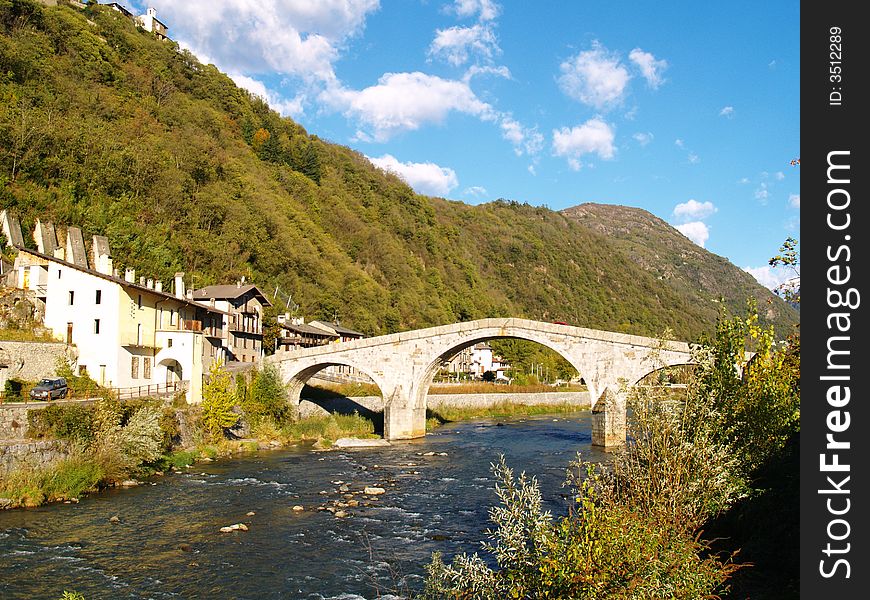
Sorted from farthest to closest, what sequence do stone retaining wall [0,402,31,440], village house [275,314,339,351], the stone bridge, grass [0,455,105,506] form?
village house [275,314,339,351]
the stone bridge
stone retaining wall [0,402,31,440]
grass [0,455,105,506]

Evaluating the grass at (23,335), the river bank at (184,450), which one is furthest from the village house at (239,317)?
the grass at (23,335)

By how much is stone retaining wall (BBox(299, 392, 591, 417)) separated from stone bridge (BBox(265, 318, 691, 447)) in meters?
1.99

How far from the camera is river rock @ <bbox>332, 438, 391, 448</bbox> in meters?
36.0

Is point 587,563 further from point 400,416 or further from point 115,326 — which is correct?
point 400,416

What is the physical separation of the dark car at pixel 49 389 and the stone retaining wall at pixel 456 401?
54.1 ft

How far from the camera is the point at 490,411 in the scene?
181 ft

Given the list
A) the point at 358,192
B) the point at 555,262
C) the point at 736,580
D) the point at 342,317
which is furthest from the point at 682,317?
the point at 736,580

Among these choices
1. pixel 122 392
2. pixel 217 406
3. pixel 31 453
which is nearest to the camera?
pixel 31 453

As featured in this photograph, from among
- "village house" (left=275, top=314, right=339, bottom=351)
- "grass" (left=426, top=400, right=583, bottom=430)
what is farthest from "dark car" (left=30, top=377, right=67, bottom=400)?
"village house" (left=275, top=314, right=339, bottom=351)

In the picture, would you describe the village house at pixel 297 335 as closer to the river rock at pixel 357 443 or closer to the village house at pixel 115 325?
the river rock at pixel 357 443

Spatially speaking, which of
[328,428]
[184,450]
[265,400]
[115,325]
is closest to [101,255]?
[115,325]

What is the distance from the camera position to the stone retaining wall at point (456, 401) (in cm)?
4406

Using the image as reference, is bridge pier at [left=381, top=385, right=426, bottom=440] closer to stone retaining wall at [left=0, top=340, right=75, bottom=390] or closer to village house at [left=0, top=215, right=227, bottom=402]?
village house at [left=0, top=215, right=227, bottom=402]

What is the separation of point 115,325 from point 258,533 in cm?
1697
